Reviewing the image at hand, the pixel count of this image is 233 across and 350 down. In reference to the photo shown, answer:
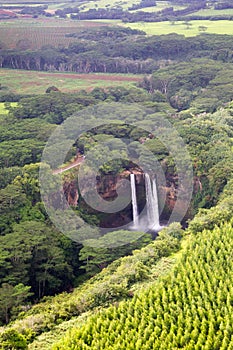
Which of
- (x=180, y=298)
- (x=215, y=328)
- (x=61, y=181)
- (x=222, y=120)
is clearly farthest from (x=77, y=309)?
(x=222, y=120)

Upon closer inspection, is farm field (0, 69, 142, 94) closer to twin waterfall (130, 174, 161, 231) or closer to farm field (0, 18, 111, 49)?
farm field (0, 18, 111, 49)

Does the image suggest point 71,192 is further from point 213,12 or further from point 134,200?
point 213,12

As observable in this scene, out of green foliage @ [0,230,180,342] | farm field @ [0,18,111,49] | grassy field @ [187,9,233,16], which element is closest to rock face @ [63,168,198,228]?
green foliage @ [0,230,180,342]

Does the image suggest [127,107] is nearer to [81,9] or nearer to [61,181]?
[61,181]

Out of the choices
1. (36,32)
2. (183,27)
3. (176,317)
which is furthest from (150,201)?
(183,27)

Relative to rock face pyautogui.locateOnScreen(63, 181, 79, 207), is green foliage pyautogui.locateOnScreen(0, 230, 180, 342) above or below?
below

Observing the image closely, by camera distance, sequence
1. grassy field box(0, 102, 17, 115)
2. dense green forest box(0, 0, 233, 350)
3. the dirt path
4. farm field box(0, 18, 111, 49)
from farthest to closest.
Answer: farm field box(0, 18, 111, 49) < the dirt path < grassy field box(0, 102, 17, 115) < dense green forest box(0, 0, 233, 350)
